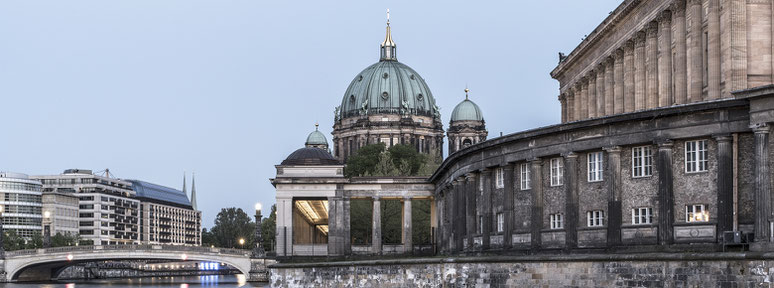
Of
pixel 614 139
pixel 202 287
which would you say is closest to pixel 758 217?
pixel 614 139

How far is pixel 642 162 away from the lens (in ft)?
181

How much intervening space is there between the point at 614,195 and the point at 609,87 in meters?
42.6

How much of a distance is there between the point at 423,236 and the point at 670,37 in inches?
2025

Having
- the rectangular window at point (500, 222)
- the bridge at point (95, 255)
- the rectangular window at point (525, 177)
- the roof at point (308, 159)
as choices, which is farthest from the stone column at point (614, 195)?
the bridge at point (95, 255)

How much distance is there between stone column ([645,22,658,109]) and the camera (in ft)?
274

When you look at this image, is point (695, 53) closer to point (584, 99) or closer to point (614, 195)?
point (614, 195)

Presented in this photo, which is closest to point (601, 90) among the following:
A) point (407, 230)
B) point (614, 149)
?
point (407, 230)

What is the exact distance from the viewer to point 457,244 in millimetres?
76812

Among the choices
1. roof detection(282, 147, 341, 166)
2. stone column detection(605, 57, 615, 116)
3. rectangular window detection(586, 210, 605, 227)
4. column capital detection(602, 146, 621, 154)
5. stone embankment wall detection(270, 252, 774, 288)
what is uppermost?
stone column detection(605, 57, 615, 116)

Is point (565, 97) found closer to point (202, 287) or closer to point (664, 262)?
point (202, 287)

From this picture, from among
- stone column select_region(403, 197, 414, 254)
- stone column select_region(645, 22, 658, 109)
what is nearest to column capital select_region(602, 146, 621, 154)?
stone column select_region(645, 22, 658, 109)

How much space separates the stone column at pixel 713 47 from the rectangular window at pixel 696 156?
62.8 feet

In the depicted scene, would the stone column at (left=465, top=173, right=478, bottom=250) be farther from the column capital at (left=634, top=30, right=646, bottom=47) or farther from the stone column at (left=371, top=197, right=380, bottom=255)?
the stone column at (left=371, top=197, right=380, bottom=255)

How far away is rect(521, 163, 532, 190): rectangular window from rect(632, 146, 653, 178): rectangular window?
7665mm
